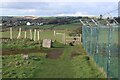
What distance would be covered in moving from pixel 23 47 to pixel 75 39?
7.68 m

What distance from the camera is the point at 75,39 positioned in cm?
3753

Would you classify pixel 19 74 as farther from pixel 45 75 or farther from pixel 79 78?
pixel 79 78

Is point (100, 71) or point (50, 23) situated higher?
point (50, 23)

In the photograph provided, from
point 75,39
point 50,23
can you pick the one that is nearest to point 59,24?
point 50,23

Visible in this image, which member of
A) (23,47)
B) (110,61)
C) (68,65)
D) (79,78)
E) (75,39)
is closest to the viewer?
(110,61)

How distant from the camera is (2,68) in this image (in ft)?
58.9

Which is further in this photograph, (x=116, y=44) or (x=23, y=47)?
(x=23, y=47)

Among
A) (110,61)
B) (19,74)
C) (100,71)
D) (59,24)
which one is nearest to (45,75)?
(19,74)

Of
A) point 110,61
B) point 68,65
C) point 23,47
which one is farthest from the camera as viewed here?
point 23,47

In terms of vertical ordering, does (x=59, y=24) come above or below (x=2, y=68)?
above

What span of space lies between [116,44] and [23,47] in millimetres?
18501

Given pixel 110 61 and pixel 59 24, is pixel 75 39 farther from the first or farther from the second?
pixel 59 24

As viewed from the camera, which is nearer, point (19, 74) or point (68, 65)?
point (19, 74)

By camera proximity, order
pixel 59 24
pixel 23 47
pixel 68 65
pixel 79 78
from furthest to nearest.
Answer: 1. pixel 59 24
2. pixel 23 47
3. pixel 68 65
4. pixel 79 78
